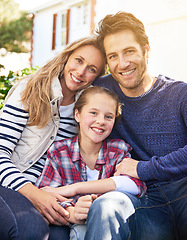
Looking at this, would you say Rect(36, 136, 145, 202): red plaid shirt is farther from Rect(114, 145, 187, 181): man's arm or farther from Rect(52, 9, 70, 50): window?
Rect(52, 9, 70, 50): window

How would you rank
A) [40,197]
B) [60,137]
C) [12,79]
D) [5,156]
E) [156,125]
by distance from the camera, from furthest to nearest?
[12,79] < [60,137] < [156,125] < [5,156] < [40,197]

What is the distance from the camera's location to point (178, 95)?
250cm

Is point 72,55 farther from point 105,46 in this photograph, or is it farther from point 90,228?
point 90,228

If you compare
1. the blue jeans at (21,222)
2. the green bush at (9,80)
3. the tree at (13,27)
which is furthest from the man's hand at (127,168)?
the tree at (13,27)

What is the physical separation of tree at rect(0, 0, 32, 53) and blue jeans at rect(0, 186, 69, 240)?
23008 millimetres

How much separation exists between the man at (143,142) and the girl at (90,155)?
13 cm

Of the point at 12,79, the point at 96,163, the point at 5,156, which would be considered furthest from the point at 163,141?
the point at 12,79

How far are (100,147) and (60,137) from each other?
1.18 feet

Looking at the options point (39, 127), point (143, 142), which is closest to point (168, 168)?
point (143, 142)

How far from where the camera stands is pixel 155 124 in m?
2.60

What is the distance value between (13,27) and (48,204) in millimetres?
24529

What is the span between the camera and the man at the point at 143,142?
6.33 ft

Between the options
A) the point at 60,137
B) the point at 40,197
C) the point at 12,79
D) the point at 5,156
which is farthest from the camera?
the point at 12,79

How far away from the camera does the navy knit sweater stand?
2.45 metres
